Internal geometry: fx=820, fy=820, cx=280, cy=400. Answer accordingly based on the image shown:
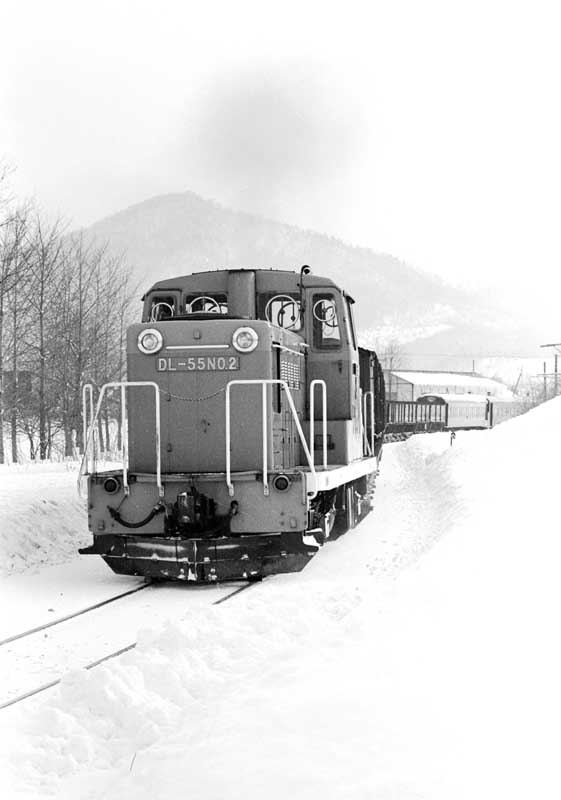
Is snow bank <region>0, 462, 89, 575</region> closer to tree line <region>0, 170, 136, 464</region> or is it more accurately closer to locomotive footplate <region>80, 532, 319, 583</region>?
locomotive footplate <region>80, 532, 319, 583</region>

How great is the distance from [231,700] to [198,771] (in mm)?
862

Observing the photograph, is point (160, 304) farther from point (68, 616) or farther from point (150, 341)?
point (68, 616)

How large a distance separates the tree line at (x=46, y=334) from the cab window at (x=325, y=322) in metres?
11.4

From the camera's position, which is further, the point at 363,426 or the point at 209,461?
the point at 363,426

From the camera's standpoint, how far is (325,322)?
9.73m

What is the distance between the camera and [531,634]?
4895mm

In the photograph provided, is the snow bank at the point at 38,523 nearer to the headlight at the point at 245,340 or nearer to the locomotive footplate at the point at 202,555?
the locomotive footplate at the point at 202,555

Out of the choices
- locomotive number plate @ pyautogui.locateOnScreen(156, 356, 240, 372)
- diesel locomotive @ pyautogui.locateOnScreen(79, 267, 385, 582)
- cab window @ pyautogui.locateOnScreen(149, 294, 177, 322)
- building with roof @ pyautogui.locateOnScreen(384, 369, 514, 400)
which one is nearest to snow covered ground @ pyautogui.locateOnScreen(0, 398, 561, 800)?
diesel locomotive @ pyautogui.locateOnScreen(79, 267, 385, 582)

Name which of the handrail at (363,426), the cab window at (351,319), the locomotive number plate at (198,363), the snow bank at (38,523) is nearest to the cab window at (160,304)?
the locomotive number plate at (198,363)

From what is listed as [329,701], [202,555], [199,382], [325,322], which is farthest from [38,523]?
[329,701]

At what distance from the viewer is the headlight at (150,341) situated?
8406mm

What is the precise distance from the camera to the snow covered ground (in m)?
3.07

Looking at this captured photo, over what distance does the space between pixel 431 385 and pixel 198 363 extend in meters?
74.8

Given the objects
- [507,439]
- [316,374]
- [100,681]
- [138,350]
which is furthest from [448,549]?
[507,439]
